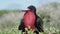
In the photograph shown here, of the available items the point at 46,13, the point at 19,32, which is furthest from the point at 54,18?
the point at 19,32

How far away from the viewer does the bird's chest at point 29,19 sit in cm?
560

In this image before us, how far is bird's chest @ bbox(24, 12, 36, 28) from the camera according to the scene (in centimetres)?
560

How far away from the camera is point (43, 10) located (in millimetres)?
12961

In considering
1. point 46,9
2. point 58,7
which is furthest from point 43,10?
point 58,7

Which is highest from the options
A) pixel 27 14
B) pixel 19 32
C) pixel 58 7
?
pixel 27 14

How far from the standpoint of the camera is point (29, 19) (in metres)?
5.64

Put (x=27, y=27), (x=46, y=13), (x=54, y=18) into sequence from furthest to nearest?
(x=46, y=13)
(x=54, y=18)
(x=27, y=27)

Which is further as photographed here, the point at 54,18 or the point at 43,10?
the point at 43,10

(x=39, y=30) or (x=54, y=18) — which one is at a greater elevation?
(x=39, y=30)

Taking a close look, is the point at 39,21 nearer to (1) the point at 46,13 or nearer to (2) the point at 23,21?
(2) the point at 23,21

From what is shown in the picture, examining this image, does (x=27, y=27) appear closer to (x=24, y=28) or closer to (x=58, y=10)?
(x=24, y=28)

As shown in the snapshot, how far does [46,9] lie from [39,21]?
7280mm

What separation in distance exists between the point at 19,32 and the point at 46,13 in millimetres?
6768

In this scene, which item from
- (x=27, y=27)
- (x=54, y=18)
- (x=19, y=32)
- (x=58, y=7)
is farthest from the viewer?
(x=58, y=7)
